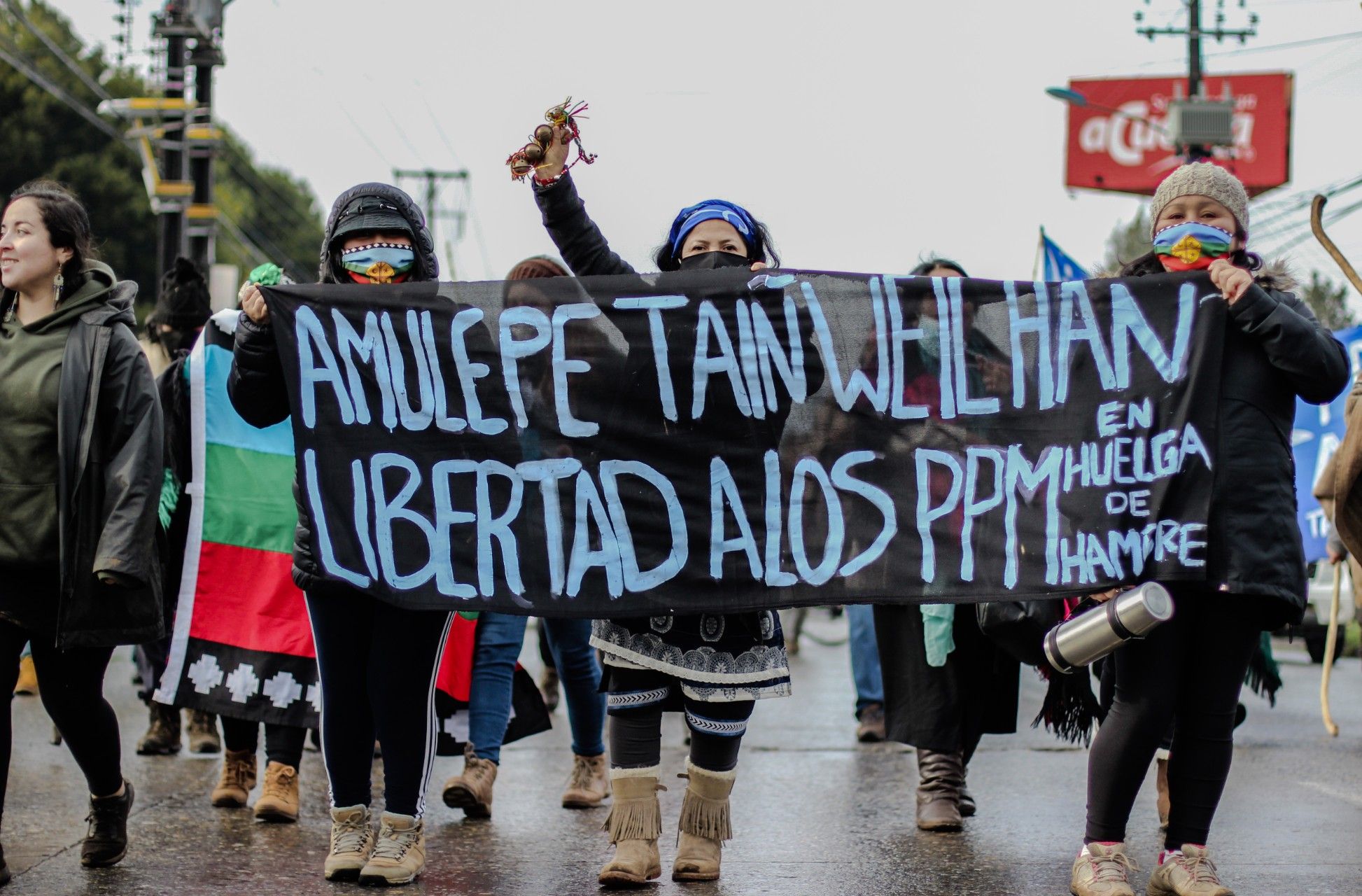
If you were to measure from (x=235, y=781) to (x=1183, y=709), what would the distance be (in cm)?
304

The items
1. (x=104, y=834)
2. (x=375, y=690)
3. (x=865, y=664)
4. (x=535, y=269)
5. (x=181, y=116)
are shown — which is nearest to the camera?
(x=375, y=690)

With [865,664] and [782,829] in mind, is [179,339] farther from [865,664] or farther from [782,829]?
[865,664]

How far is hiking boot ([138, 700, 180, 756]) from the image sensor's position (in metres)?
6.41

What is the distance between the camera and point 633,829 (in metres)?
4.08

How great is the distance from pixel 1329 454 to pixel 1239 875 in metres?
4.41

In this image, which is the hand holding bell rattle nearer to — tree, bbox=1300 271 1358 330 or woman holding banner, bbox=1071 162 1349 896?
woman holding banner, bbox=1071 162 1349 896

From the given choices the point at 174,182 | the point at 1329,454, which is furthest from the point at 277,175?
the point at 1329,454

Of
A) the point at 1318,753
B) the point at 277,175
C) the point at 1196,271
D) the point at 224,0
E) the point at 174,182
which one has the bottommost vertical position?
the point at 1318,753

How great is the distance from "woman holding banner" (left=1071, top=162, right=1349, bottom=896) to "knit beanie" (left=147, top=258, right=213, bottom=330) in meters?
3.92

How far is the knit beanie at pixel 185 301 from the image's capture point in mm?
6363

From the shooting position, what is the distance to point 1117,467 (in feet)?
13.3

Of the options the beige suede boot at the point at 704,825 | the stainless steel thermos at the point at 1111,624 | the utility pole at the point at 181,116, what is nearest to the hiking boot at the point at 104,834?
the beige suede boot at the point at 704,825

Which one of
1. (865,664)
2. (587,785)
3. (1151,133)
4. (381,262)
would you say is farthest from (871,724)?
(1151,133)

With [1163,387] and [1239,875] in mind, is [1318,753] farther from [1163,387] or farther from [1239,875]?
[1163,387]
